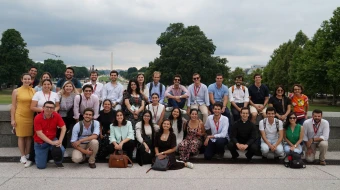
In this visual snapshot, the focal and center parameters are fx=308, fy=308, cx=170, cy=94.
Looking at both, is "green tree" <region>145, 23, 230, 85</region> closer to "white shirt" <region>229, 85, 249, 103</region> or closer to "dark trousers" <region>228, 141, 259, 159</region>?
"white shirt" <region>229, 85, 249, 103</region>

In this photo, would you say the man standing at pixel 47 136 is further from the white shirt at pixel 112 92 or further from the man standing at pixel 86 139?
the white shirt at pixel 112 92

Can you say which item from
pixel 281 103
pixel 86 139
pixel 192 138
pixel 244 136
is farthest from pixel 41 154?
pixel 281 103

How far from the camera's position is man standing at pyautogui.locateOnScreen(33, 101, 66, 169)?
21.1 feet

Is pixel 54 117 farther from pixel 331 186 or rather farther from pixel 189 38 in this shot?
pixel 189 38

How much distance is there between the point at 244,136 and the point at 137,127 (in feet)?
8.43

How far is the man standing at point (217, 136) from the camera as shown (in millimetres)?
7316

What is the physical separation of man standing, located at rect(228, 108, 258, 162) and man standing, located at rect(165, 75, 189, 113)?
5.93 feet

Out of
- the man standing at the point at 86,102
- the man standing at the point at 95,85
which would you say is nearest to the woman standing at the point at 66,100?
the man standing at the point at 86,102

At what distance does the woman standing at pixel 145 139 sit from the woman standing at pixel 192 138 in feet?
2.35

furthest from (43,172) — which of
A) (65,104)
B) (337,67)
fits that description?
(337,67)

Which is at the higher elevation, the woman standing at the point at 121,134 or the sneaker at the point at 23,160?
the woman standing at the point at 121,134

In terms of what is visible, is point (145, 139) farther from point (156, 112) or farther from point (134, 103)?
point (134, 103)

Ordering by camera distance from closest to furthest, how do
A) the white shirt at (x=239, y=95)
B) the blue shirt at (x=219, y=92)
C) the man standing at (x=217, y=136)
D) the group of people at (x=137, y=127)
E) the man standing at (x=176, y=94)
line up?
the group of people at (x=137, y=127) → the man standing at (x=217, y=136) → the man standing at (x=176, y=94) → the white shirt at (x=239, y=95) → the blue shirt at (x=219, y=92)

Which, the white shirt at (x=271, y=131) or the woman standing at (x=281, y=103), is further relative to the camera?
the woman standing at (x=281, y=103)
